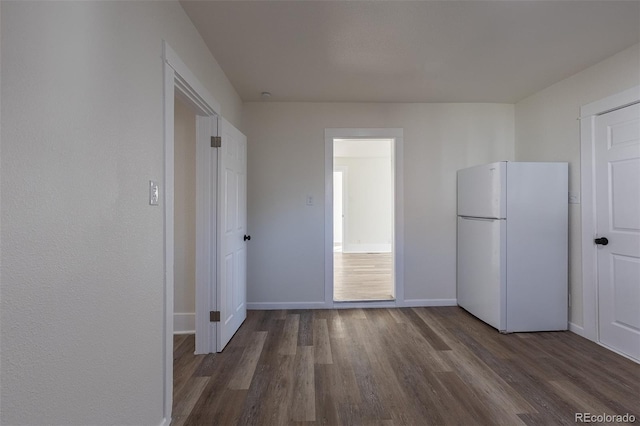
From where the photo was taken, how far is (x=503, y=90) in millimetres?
3123

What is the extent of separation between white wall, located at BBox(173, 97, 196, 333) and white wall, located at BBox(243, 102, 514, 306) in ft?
2.26

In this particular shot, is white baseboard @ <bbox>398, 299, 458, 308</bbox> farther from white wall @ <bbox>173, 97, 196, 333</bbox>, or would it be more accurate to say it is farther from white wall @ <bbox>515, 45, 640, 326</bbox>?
white wall @ <bbox>173, 97, 196, 333</bbox>

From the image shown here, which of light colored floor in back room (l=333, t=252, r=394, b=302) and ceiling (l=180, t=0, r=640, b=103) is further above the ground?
ceiling (l=180, t=0, r=640, b=103)

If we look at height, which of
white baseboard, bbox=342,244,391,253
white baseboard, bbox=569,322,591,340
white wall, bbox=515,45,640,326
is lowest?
white baseboard, bbox=569,322,591,340

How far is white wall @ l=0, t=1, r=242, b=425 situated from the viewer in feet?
2.56

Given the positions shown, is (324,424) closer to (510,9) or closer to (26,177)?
(26,177)

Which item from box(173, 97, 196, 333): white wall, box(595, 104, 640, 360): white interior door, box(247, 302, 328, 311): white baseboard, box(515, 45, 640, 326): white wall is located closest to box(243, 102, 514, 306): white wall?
box(247, 302, 328, 311): white baseboard

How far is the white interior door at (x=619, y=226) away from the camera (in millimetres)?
2291

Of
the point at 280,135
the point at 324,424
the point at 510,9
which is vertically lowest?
the point at 324,424

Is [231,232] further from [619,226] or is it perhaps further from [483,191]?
[619,226]

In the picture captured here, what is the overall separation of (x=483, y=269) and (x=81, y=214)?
3192mm

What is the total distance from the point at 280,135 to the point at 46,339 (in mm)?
2892

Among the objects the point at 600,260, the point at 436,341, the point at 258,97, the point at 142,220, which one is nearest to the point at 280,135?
the point at 258,97

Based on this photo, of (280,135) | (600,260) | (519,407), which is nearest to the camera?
(519,407)
